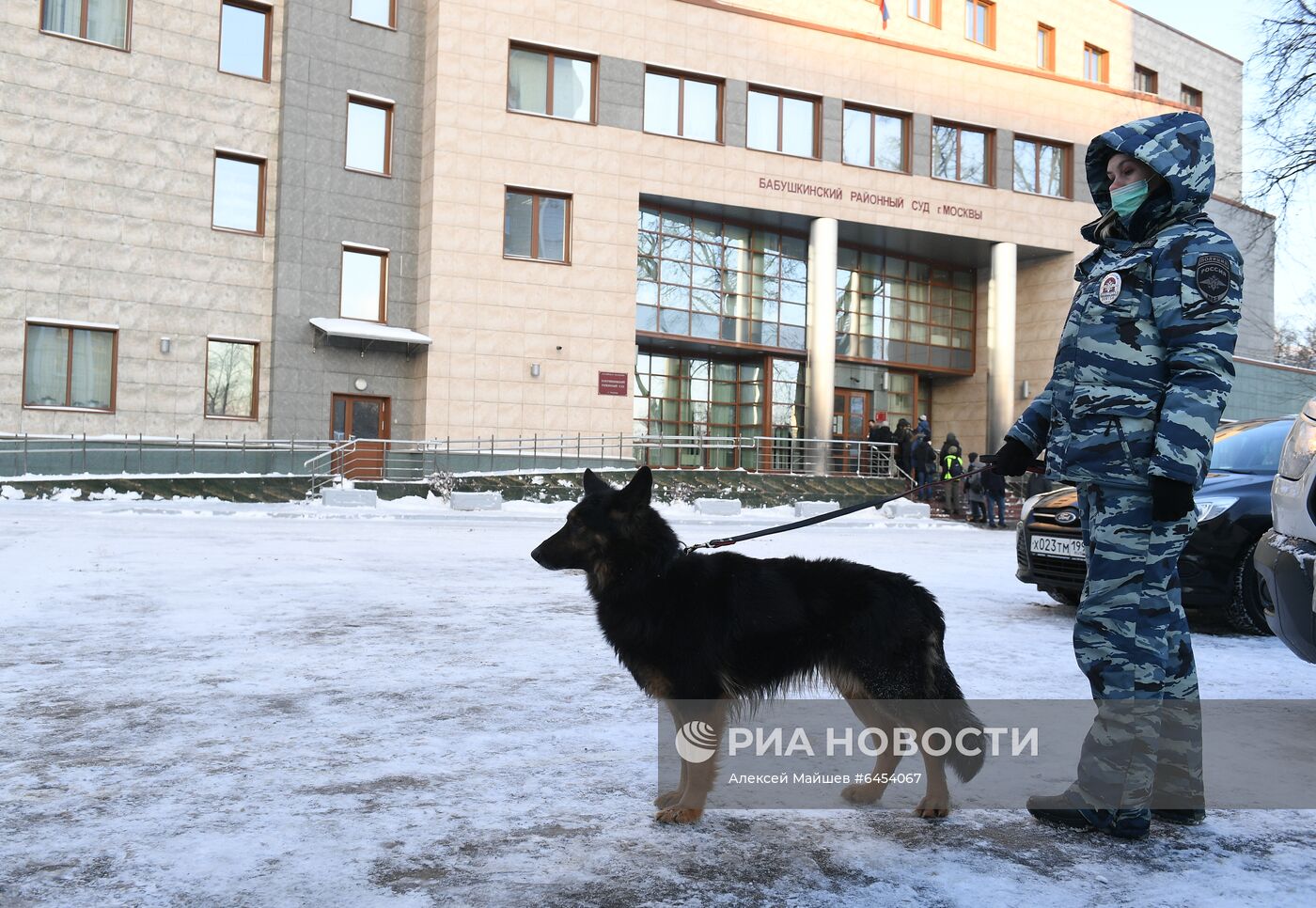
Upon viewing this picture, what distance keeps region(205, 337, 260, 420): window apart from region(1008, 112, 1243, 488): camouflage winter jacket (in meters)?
24.8

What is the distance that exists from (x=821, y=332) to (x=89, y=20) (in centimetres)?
2064

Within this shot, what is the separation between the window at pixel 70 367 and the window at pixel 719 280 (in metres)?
13.6

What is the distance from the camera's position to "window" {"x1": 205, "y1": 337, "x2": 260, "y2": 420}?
2497 cm

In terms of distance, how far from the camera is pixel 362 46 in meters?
26.2

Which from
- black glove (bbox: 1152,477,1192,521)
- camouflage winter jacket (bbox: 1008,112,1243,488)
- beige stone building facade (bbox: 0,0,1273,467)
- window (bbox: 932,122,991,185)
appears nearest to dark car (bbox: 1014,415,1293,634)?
camouflage winter jacket (bbox: 1008,112,1243,488)

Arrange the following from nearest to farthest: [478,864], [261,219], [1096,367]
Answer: [478,864], [1096,367], [261,219]

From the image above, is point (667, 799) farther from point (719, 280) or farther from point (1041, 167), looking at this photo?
point (1041, 167)

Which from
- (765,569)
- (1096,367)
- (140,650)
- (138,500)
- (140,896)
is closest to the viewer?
(140,896)

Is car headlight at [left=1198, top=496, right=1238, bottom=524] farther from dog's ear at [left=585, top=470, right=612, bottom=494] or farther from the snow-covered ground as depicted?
dog's ear at [left=585, top=470, right=612, bottom=494]

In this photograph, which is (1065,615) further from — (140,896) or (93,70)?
(93,70)

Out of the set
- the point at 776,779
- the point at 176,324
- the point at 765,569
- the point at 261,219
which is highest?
the point at 261,219

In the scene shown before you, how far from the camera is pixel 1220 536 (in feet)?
22.5

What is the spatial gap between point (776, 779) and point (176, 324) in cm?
2477

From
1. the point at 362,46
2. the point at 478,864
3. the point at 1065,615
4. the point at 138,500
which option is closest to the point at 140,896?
the point at 478,864
